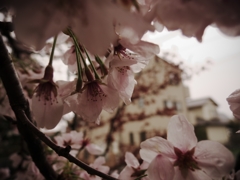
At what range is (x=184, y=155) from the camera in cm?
50

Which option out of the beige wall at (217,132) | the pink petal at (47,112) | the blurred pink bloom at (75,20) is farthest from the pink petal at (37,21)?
the beige wall at (217,132)

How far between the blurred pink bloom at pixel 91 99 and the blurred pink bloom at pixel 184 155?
0.13 m

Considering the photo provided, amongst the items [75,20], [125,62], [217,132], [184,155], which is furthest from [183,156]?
[217,132]

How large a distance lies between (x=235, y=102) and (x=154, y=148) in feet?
0.71

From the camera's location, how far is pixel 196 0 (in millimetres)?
240

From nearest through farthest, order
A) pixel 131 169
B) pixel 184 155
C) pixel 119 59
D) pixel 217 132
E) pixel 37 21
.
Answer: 1. pixel 37 21
2. pixel 119 59
3. pixel 184 155
4. pixel 131 169
5. pixel 217 132

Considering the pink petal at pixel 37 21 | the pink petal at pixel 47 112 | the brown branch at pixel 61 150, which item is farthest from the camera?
the pink petal at pixel 47 112

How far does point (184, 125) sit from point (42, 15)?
41 cm

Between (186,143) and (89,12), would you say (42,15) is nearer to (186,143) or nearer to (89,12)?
(89,12)

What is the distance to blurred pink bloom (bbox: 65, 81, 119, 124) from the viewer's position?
46 centimetres

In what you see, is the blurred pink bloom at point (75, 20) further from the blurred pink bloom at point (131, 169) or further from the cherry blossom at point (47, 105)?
the blurred pink bloom at point (131, 169)

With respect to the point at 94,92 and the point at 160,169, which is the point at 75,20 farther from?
the point at 160,169

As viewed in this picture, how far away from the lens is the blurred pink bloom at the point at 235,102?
461 mm

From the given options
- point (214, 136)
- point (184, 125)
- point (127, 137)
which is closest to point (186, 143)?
point (184, 125)
